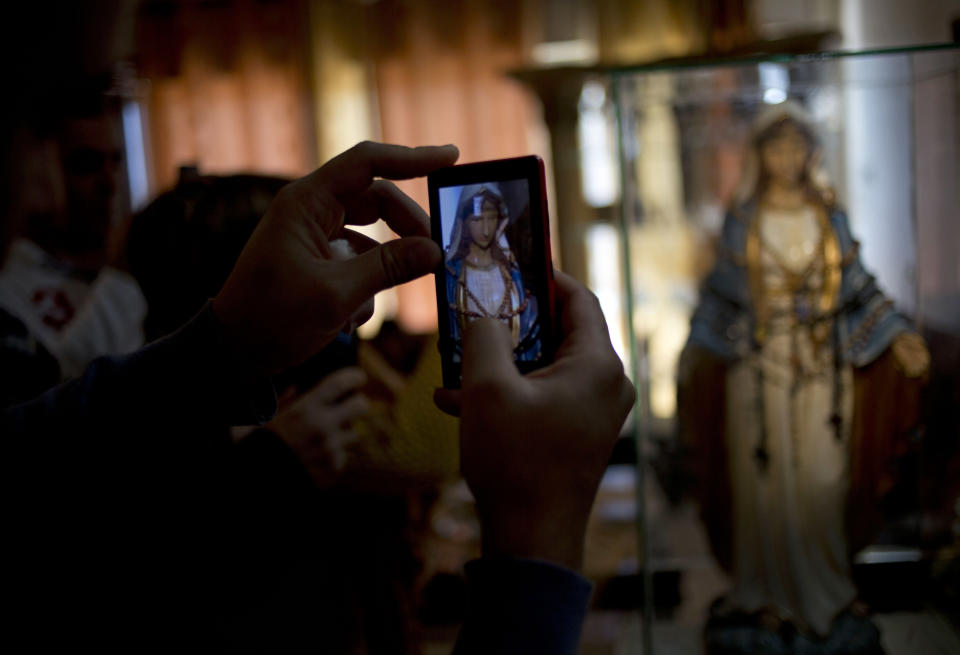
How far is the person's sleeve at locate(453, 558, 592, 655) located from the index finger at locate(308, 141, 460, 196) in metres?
0.27

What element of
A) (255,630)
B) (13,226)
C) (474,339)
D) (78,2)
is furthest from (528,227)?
(78,2)

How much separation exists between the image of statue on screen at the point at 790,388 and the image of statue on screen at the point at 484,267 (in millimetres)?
645

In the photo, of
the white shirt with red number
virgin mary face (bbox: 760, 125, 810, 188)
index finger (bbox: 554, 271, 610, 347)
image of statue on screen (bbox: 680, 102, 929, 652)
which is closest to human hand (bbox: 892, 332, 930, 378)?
image of statue on screen (bbox: 680, 102, 929, 652)

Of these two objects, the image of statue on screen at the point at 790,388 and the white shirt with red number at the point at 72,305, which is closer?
the image of statue on screen at the point at 790,388

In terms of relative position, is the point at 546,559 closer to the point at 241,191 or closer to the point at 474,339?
the point at 474,339

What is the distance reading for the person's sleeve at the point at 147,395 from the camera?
52cm

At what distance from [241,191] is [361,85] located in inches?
127

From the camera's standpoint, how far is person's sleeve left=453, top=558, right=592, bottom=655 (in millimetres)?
415

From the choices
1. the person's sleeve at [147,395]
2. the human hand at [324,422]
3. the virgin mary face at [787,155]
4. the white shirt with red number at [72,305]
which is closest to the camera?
the person's sleeve at [147,395]

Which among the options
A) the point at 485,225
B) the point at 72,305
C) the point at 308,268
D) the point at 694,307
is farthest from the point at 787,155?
the point at 72,305

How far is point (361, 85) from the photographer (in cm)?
397

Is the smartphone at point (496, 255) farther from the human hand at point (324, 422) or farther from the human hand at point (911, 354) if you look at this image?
the human hand at point (911, 354)

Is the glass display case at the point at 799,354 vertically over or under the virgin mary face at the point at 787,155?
under

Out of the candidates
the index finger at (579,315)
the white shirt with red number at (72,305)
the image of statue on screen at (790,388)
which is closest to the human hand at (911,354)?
the image of statue on screen at (790,388)
